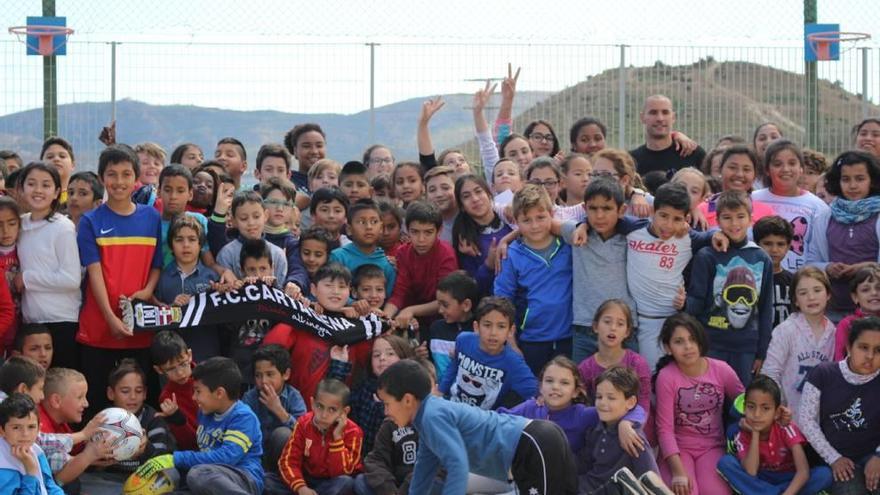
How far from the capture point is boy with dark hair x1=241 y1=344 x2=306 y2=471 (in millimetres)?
8047

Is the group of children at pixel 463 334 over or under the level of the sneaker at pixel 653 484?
over

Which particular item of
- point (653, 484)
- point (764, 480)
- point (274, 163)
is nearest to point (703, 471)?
point (764, 480)

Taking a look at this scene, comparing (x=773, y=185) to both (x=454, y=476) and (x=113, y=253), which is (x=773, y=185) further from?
(x=113, y=253)

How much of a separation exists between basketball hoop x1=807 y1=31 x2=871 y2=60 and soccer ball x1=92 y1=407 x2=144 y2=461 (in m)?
7.32

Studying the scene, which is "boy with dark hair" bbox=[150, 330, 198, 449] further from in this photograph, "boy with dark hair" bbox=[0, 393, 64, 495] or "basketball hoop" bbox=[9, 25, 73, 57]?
"basketball hoop" bbox=[9, 25, 73, 57]

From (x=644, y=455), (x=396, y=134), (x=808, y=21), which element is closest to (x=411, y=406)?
(x=644, y=455)

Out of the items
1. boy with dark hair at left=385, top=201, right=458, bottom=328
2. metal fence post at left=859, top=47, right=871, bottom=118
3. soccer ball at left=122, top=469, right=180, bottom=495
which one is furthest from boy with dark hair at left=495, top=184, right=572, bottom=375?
metal fence post at left=859, top=47, right=871, bottom=118

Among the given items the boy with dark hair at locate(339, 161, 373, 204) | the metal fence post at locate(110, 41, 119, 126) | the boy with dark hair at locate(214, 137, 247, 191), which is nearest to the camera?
the boy with dark hair at locate(339, 161, 373, 204)

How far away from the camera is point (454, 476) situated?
6.75 metres

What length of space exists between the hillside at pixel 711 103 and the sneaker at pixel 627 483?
5325 millimetres

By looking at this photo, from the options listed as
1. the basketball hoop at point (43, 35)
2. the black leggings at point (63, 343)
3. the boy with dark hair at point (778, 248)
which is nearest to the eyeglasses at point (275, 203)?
the black leggings at point (63, 343)

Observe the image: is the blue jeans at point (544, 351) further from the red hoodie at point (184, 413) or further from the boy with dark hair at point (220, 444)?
the red hoodie at point (184, 413)

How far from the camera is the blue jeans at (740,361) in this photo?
8.16m

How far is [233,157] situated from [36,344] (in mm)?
2884
